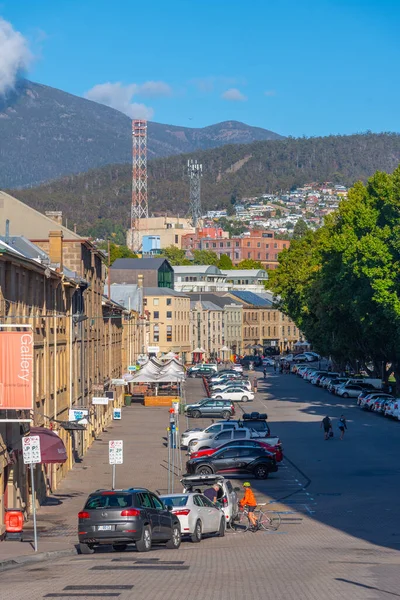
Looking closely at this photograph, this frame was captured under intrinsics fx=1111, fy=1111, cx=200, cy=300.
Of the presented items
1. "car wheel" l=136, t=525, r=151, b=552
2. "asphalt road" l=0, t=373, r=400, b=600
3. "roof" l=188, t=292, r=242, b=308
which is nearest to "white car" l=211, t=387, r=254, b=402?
"asphalt road" l=0, t=373, r=400, b=600

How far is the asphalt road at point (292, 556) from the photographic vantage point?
723 inches

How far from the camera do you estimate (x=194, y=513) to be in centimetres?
2794

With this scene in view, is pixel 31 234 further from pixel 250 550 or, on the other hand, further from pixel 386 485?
pixel 250 550

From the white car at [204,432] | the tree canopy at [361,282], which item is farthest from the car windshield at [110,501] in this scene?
the tree canopy at [361,282]

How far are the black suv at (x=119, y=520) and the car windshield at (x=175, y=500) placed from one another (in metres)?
1.99

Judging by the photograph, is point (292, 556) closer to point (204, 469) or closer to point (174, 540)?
point (174, 540)

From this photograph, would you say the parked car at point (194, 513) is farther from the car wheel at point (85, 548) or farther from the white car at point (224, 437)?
the white car at point (224, 437)

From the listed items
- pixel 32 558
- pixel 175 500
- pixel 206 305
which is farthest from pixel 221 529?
pixel 206 305

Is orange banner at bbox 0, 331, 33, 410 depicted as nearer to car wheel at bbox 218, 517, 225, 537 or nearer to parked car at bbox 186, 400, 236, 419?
car wheel at bbox 218, 517, 225, 537

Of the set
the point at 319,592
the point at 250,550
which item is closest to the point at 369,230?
the point at 250,550

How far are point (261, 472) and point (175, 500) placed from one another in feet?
48.9

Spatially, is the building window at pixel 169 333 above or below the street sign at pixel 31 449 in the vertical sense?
above

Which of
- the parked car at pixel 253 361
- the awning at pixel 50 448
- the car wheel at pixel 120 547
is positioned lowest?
the car wheel at pixel 120 547

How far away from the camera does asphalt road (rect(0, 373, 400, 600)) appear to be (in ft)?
60.2
